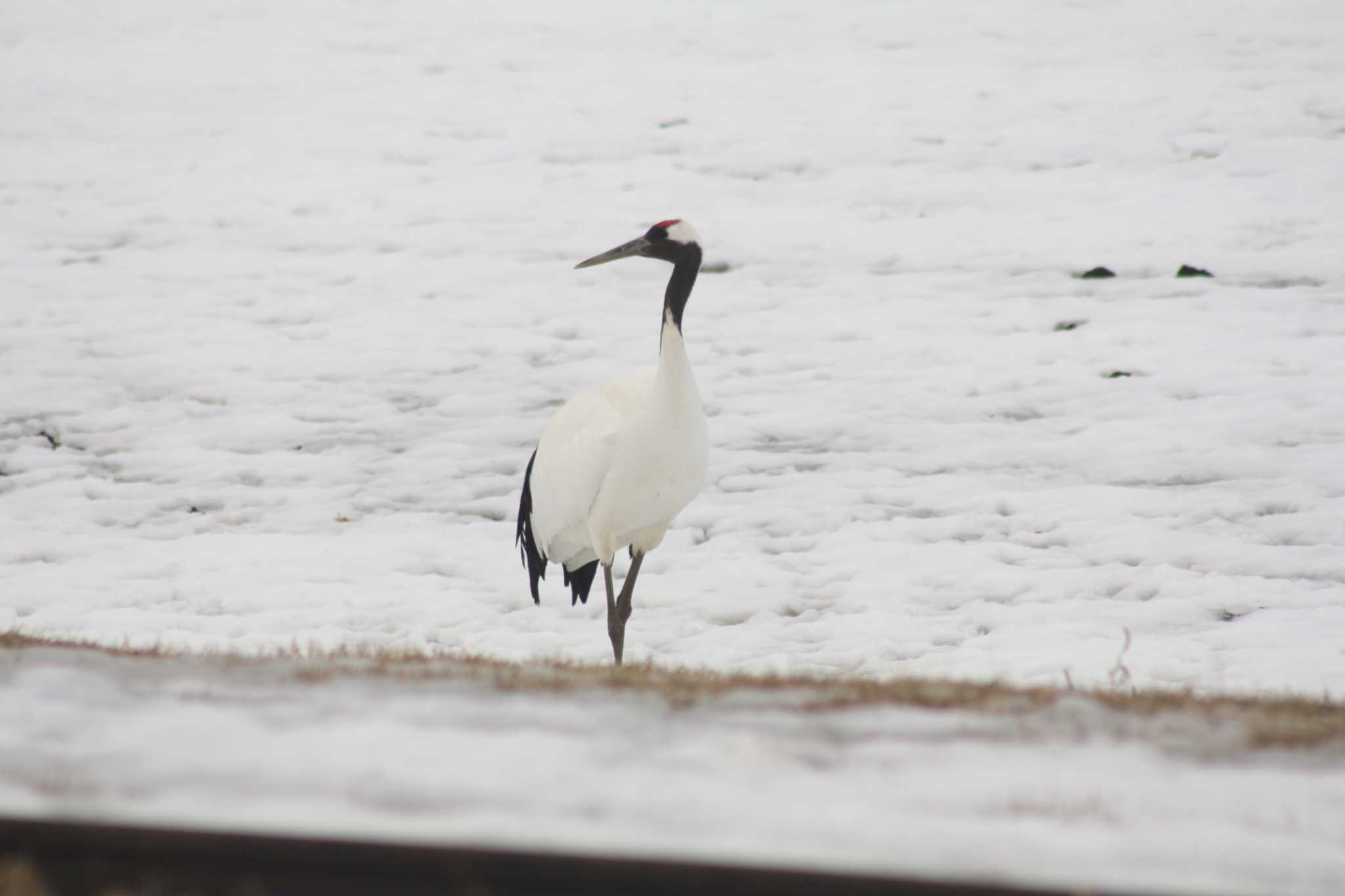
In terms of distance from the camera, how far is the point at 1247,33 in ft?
65.1

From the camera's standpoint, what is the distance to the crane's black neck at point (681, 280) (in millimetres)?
7324

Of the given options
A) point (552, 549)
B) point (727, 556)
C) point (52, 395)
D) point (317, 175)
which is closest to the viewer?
point (552, 549)

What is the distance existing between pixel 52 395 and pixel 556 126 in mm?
8825

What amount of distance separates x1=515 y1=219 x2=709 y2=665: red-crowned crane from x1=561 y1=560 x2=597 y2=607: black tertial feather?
58 cm

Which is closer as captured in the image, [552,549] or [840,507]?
[552,549]

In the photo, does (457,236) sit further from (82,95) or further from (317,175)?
(82,95)

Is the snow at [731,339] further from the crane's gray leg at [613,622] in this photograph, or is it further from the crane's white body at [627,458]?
the crane's white body at [627,458]

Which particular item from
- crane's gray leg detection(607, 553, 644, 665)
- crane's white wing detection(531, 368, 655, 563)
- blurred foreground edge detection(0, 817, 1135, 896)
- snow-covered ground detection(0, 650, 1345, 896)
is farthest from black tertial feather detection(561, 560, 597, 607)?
blurred foreground edge detection(0, 817, 1135, 896)

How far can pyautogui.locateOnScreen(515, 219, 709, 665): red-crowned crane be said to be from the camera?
23.5ft

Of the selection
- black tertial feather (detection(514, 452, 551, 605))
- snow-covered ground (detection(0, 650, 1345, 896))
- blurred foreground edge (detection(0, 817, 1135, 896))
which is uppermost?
blurred foreground edge (detection(0, 817, 1135, 896))

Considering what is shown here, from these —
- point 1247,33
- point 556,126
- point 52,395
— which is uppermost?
point 1247,33

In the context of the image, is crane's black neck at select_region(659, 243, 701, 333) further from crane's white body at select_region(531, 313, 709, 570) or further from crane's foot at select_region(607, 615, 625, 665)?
crane's foot at select_region(607, 615, 625, 665)

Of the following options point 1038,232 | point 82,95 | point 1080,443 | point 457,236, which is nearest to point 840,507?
point 1080,443

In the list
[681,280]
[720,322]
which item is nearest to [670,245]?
[681,280]
